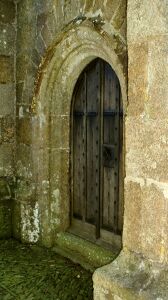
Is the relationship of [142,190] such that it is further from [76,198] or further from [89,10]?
[76,198]

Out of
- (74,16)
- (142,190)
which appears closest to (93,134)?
(74,16)

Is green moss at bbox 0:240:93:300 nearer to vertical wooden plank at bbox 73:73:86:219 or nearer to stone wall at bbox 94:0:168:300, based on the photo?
vertical wooden plank at bbox 73:73:86:219

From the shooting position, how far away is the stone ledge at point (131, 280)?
1841 millimetres

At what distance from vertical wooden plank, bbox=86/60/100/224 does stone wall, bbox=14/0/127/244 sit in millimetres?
422

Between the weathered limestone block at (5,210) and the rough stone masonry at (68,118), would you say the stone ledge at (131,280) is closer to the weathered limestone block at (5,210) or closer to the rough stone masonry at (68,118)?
the rough stone masonry at (68,118)

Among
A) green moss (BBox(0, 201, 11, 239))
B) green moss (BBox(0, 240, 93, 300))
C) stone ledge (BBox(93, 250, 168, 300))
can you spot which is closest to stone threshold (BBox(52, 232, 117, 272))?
green moss (BBox(0, 240, 93, 300))

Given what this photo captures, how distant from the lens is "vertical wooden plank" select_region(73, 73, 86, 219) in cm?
396

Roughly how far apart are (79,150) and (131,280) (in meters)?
2.21

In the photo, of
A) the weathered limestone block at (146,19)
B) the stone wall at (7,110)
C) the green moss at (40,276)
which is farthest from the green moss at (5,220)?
the weathered limestone block at (146,19)

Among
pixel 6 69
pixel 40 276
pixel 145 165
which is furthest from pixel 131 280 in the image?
pixel 6 69

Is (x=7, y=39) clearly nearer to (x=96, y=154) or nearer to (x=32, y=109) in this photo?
(x=32, y=109)

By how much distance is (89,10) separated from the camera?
3252mm

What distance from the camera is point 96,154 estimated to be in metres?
3.77

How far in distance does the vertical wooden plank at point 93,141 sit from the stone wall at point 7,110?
1.06 meters
